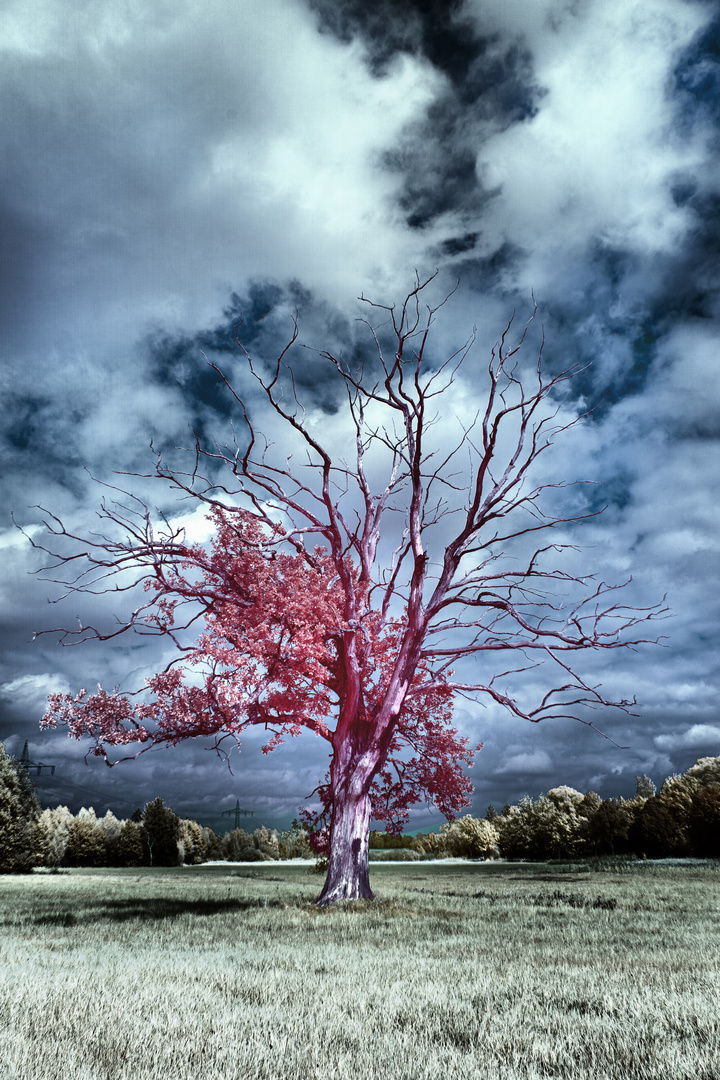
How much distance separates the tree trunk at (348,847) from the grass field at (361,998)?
2647mm

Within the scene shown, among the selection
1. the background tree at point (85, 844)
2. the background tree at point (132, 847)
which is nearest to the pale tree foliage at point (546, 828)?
the background tree at point (132, 847)

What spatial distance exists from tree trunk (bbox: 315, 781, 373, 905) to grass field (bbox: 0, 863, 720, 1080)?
2.65 m

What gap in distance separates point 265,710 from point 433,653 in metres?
4.07

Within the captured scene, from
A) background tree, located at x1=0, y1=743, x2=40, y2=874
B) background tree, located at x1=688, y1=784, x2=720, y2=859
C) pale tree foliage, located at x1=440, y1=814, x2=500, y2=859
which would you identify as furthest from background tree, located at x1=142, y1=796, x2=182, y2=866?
background tree, located at x1=688, y1=784, x2=720, y2=859

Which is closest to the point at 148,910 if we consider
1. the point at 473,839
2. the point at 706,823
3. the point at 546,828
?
the point at 706,823

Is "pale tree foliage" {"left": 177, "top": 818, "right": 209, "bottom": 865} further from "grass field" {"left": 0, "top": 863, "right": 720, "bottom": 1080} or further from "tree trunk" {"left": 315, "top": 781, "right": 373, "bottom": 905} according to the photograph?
"grass field" {"left": 0, "top": 863, "right": 720, "bottom": 1080}

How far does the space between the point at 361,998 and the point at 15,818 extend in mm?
37926

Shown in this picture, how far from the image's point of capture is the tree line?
3534cm

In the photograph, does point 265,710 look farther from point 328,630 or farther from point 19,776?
point 19,776

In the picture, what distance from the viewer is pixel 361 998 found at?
5.07m

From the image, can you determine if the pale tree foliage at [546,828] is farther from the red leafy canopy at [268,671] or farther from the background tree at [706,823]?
the red leafy canopy at [268,671]

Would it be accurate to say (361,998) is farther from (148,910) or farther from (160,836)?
(160,836)

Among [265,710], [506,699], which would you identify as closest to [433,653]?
[506,699]

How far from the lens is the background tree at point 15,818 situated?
35094 mm
